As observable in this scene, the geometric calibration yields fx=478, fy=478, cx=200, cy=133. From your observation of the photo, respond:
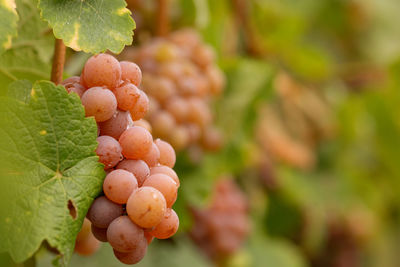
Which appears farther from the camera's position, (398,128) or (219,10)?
(398,128)

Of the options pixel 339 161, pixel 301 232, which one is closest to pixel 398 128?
pixel 339 161

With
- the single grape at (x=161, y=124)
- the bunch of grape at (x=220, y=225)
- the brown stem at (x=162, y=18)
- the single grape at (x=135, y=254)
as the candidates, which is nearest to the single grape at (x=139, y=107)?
the single grape at (x=135, y=254)

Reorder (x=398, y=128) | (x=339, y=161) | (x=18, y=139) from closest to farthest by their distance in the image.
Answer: (x=18, y=139)
(x=398, y=128)
(x=339, y=161)

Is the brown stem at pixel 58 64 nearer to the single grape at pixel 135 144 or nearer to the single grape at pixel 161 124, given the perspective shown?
the single grape at pixel 135 144

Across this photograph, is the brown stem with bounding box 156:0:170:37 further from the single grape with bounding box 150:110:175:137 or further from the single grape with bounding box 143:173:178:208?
the single grape with bounding box 143:173:178:208

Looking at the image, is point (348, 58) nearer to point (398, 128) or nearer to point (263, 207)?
point (398, 128)

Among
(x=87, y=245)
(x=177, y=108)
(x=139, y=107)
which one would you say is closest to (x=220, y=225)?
(x=177, y=108)

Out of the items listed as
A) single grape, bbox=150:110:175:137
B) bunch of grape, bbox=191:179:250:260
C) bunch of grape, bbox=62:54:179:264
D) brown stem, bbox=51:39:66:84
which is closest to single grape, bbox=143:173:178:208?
bunch of grape, bbox=62:54:179:264

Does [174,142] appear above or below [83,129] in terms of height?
below
